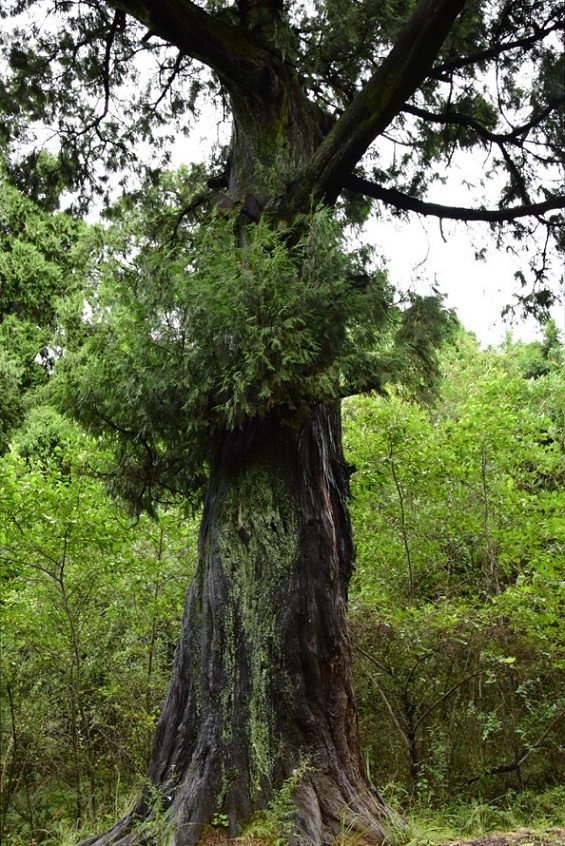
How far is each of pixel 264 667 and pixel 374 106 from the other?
3600mm

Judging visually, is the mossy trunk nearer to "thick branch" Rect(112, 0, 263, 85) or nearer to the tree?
the tree

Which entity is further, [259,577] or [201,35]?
[201,35]

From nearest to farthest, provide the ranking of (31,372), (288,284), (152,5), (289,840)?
(289,840)
(288,284)
(152,5)
(31,372)

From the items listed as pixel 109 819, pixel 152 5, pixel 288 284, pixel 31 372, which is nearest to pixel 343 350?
pixel 288 284

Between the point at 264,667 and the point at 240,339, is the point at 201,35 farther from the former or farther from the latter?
the point at 264,667

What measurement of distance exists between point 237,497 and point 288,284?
4.26 feet

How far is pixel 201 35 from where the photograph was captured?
512cm

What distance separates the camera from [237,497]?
14.5 ft

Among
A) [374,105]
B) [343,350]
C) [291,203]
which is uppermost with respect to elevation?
[374,105]

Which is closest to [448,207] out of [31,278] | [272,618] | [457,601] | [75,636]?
[457,601]

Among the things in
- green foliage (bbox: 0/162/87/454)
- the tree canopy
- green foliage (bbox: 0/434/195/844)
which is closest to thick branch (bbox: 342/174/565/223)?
the tree canopy

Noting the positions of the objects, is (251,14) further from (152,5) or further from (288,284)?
(288,284)

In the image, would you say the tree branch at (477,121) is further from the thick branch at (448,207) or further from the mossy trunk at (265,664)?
the mossy trunk at (265,664)

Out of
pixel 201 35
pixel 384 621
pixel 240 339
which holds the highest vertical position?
pixel 201 35
